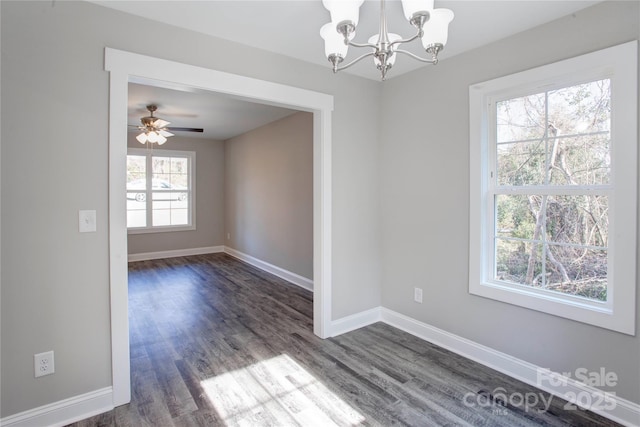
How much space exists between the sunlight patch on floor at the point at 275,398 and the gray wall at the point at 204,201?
196 inches

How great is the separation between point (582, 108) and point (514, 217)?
83 cm

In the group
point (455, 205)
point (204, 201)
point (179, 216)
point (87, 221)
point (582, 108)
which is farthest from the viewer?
point (204, 201)

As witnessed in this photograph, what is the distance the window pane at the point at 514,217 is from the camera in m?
2.38

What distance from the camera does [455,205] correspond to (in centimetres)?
273

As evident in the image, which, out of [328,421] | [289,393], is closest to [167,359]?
[289,393]

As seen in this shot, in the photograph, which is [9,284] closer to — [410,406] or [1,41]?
[1,41]

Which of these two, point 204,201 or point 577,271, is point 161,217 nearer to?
point 204,201

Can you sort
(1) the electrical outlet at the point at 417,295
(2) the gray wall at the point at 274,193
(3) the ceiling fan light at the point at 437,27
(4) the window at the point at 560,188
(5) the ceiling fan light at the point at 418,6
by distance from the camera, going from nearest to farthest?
(5) the ceiling fan light at the point at 418,6 < (3) the ceiling fan light at the point at 437,27 < (4) the window at the point at 560,188 < (1) the electrical outlet at the point at 417,295 < (2) the gray wall at the point at 274,193

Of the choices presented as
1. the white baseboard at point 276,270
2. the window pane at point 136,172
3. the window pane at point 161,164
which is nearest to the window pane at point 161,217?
the window pane at point 136,172

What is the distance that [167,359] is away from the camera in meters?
2.66

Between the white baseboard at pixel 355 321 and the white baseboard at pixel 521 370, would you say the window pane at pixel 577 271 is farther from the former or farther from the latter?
the white baseboard at pixel 355 321

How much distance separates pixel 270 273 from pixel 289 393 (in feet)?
11.0

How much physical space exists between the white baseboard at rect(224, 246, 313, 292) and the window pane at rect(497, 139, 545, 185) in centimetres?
290

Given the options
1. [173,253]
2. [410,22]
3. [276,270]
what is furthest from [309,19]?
[173,253]
